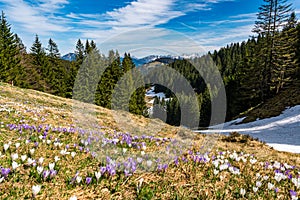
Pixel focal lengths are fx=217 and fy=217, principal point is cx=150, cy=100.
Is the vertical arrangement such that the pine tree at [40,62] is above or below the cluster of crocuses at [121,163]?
above

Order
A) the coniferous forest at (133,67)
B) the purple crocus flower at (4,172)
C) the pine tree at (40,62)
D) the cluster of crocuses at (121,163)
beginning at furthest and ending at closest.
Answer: the pine tree at (40,62) → the coniferous forest at (133,67) → the cluster of crocuses at (121,163) → the purple crocus flower at (4,172)

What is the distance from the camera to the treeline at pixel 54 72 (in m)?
45.2

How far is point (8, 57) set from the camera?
44562 millimetres

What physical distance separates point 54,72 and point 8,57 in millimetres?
15647

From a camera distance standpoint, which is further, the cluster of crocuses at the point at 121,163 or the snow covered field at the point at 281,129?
the snow covered field at the point at 281,129

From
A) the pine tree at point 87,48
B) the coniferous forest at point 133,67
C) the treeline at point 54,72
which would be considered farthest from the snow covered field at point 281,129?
the pine tree at point 87,48

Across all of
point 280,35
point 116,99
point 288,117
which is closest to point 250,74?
point 280,35

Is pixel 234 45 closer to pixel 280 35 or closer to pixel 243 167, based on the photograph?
pixel 280 35

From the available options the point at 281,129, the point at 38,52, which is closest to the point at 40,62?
the point at 38,52

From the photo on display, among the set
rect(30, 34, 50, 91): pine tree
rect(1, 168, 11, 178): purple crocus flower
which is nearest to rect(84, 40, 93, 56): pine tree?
rect(30, 34, 50, 91): pine tree

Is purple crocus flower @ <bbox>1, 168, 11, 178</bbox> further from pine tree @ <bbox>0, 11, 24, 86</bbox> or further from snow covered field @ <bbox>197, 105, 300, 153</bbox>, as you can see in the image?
pine tree @ <bbox>0, 11, 24, 86</bbox>

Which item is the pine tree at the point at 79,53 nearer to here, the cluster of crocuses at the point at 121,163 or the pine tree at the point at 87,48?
the pine tree at the point at 87,48

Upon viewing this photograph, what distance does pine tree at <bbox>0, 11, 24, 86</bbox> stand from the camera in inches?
1658

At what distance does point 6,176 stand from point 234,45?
172500mm
